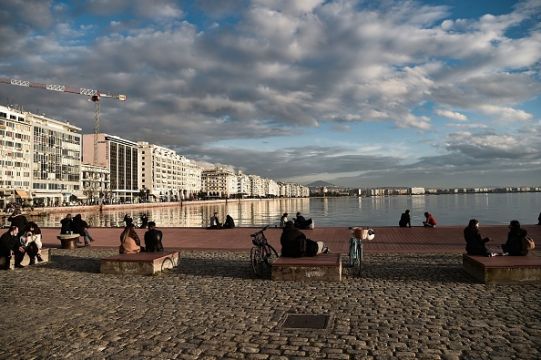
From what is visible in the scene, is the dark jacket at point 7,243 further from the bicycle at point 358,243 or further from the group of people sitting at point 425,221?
the group of people sitting at point 425,221

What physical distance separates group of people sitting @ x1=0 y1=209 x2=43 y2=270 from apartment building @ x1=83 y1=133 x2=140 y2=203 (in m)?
134

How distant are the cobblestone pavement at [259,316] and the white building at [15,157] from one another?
9313 cm

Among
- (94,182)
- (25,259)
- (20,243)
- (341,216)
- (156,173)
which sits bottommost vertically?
(341,216)

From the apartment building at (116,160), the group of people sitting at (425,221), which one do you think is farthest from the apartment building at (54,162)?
the group of people sitting at (425,221)

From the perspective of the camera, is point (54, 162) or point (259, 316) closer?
point (259, 316)

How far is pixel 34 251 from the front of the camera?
13.1 m

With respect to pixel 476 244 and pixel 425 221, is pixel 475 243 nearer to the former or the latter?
pixel 476 244

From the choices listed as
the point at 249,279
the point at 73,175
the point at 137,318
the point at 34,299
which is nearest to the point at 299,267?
the point at 249,279

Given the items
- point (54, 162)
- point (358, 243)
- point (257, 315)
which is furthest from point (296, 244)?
point (54, 162)

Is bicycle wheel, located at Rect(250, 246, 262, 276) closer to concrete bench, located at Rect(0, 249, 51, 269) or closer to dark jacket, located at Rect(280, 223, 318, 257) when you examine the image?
dark jacket, located at Rect(280, 223, 318, 257)

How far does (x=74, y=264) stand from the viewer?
43.0ft

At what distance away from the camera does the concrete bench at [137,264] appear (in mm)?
10805

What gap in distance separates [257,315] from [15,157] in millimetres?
104083

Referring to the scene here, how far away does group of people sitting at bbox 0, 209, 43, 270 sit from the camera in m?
12.0
